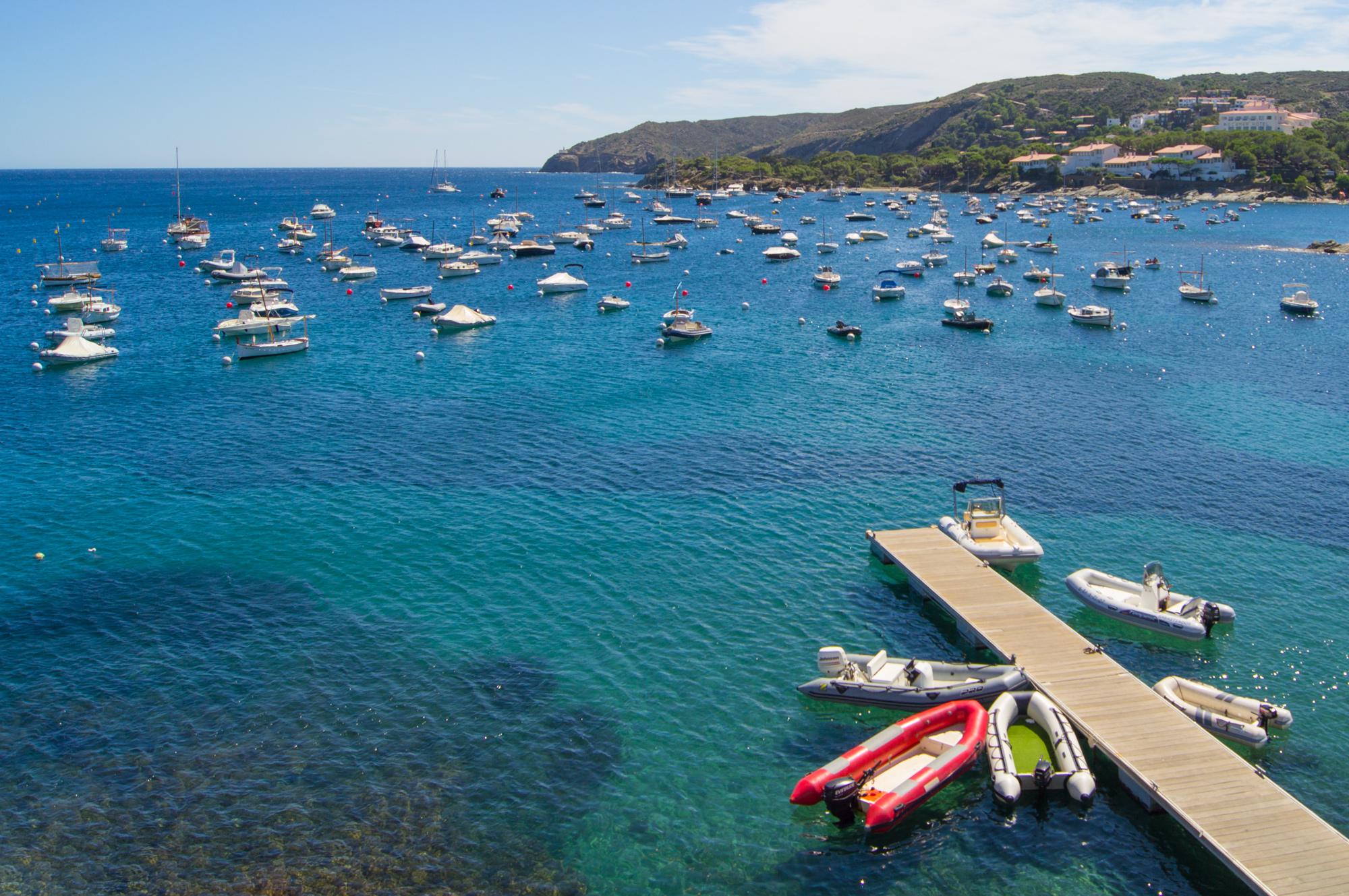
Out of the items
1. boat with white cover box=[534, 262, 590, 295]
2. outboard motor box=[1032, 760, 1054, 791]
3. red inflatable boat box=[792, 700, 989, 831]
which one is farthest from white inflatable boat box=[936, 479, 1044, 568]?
boat with white cover box=[534, 262, 590, 295]

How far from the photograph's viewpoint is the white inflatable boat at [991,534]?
4059 centimetres

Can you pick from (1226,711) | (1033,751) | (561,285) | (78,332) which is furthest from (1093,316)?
(78,332)

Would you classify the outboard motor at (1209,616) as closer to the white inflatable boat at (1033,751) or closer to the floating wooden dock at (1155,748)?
the floating wooden dock at (1155,748)

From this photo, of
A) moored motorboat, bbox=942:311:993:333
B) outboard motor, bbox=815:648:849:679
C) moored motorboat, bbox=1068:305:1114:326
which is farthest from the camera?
moored motorboat, bbox=1068:305:1114:326

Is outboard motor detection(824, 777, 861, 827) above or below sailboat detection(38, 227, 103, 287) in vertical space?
below

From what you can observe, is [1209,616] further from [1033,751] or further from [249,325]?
[249,325]

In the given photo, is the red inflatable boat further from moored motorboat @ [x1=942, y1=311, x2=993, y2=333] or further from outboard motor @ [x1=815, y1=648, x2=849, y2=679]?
moored motorboat @ [x1=942, y1=311, x2=993, y2=333]

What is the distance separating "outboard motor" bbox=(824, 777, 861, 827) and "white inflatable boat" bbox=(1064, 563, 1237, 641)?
53.1 feet

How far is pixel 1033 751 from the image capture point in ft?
93.6

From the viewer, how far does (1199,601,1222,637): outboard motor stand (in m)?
35.4

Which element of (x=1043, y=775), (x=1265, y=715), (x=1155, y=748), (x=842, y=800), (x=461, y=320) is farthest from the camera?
(x=461, y=320)

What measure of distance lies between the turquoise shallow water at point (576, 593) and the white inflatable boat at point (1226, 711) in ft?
3.40

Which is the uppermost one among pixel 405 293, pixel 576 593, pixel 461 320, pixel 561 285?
pixel 561 285

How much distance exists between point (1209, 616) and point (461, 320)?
73.6 metres
